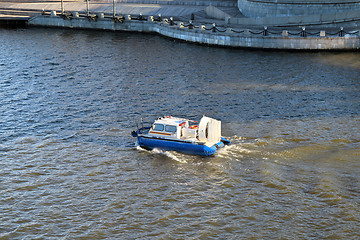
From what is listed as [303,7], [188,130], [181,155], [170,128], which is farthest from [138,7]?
[181,155]

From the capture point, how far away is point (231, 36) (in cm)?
6888

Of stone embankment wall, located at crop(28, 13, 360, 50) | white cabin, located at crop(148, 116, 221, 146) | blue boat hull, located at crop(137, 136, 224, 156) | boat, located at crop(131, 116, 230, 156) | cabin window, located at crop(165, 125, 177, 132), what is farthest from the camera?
stone embankment wall, located at crop(28, 13, 360, 50)

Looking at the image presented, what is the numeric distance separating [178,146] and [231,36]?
117 ft

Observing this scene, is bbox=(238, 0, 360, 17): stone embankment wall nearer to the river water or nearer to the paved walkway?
the paved walkway

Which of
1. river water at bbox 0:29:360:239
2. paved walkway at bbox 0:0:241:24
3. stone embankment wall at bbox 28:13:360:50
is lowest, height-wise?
river water at bbox 0:29:360:239

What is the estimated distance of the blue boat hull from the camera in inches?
1393

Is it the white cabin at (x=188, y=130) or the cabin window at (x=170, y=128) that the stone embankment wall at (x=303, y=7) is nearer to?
the white cabin at (x=188, y=130)

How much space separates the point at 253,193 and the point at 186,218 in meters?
4.60

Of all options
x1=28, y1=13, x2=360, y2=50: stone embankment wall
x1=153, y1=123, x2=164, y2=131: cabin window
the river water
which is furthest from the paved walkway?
x1=153, y1=123, x2=164, y2=131: cabin window

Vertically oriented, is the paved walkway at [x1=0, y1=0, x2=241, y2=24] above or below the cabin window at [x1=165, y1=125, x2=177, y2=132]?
above

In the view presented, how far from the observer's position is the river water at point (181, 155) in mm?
28047

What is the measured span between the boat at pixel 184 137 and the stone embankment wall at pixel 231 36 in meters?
32.7

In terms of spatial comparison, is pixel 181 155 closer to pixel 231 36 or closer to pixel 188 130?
pixel 188 130

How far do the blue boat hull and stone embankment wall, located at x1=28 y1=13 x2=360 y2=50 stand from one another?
110 ft
